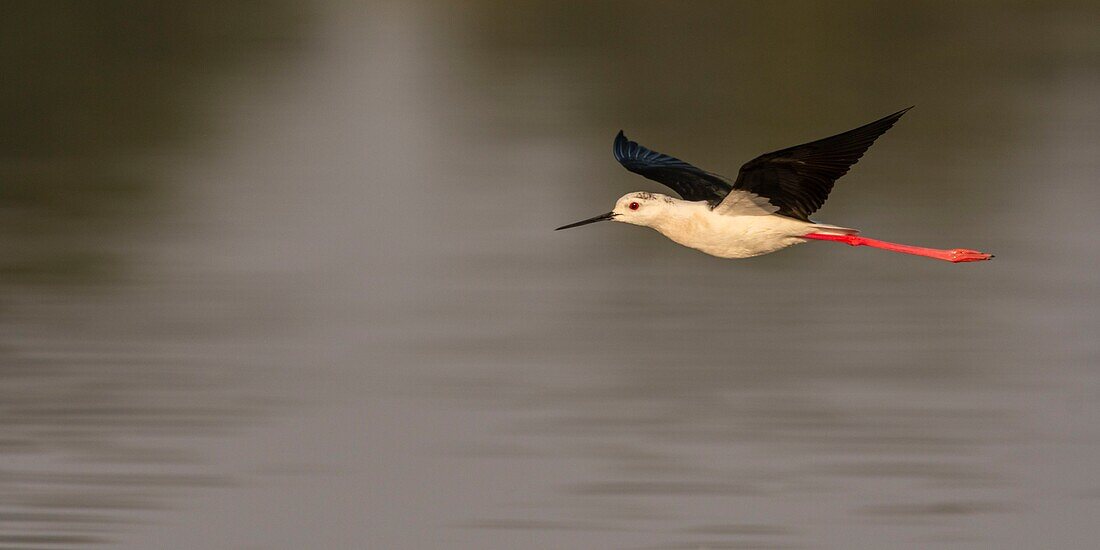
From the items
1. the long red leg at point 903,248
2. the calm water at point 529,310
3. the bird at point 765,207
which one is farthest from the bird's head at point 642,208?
the calm water at point 529,310

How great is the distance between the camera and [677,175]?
9695 mm

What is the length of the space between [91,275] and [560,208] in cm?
376

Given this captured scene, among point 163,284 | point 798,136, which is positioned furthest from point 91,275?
point 798,136

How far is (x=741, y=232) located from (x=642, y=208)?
56cm

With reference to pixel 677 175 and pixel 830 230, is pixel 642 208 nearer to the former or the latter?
pixel 677 175

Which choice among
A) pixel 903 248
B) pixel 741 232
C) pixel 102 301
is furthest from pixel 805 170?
pixel 102 301

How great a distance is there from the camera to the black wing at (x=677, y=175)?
948cm

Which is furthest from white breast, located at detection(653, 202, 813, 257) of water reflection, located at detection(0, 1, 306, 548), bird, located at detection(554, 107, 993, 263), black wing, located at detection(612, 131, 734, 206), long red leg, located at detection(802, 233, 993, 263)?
water reflection, located at detection(0, 1, 306, 548)

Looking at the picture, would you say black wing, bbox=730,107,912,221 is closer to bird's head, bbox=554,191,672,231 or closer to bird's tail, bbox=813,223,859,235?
bird's tail, bbox=813,223,859,235

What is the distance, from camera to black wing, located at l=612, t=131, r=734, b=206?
9.48 meters

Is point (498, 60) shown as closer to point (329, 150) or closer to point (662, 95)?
point (662, 95)

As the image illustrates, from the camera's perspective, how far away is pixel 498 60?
23.8 meters

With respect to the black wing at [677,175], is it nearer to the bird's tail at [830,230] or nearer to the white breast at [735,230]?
the white breast at [735,230]

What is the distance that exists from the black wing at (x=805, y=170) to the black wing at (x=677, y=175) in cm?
54
